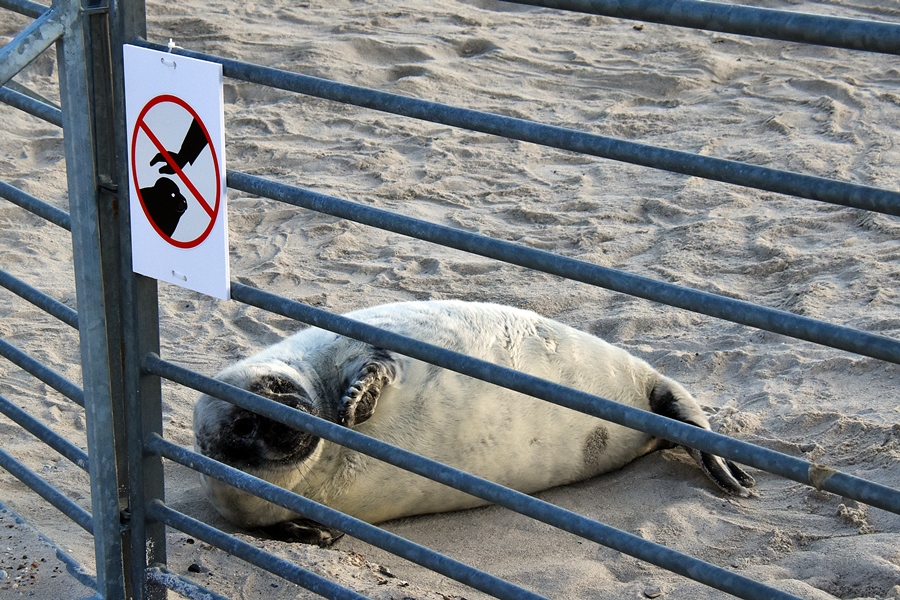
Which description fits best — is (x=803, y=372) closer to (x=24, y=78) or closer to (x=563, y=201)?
(x=563, y=201)

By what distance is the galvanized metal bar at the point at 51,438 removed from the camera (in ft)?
7.98

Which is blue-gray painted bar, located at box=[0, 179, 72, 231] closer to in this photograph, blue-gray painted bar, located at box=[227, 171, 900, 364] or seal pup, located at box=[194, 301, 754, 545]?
blue-gray painted bar, located at box=[227, 171, 900, 364]

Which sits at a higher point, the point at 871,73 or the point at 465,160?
A: the point at 871,73

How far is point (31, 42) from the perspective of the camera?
1921 mm

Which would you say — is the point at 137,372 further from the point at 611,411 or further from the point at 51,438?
the point at 611,411

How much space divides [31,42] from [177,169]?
1.16 feet

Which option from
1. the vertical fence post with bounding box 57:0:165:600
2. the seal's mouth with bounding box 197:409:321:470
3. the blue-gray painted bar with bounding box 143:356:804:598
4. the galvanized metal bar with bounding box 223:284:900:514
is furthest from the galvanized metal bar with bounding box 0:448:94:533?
the galvanized metal bar with bounding box 223:284:900:514

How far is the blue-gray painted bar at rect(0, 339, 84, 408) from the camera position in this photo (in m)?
2.40

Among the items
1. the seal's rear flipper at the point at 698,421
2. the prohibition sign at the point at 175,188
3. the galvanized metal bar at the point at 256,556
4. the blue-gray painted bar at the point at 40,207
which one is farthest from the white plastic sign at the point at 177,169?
the seal's rear flipper at the point at 698,421

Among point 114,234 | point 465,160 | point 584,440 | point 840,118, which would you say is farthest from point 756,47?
point 114,234

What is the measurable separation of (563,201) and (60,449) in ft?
12.2

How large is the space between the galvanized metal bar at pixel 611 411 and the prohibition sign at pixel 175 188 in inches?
6.4

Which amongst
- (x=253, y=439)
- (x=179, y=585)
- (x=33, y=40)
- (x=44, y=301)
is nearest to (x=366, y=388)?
(x=253, y=439)

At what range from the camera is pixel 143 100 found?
202 cm
